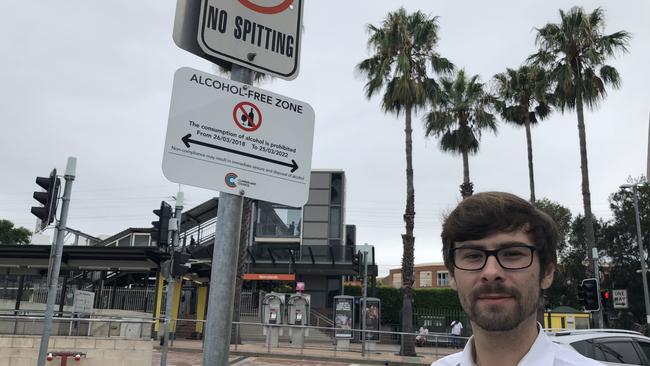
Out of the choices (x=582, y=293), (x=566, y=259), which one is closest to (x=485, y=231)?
(x=582, y=293)

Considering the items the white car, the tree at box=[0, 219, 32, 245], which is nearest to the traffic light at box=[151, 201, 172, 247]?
the white car

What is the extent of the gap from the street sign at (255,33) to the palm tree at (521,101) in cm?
2708

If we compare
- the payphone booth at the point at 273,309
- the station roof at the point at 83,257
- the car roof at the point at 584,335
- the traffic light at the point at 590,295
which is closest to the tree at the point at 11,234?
the station roof at the point at 83,257

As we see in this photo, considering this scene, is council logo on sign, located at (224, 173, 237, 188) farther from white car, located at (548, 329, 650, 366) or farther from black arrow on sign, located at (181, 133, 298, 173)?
white car, located at (548, 329, 650, 366)

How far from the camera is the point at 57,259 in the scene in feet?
28.1

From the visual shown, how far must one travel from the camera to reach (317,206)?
116ft

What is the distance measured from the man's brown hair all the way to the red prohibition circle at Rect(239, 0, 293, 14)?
1185 mm

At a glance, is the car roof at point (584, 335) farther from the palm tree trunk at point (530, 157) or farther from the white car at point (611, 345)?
the palm tree trunk at point (530, 157)

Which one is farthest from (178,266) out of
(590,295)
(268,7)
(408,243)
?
(408,243)

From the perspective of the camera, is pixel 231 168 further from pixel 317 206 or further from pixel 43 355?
pixel 317 206

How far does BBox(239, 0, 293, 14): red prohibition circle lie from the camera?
2170 mm

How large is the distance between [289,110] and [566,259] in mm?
43787

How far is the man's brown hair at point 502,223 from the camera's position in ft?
5.40

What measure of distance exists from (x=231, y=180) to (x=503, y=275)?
3.32 ft
